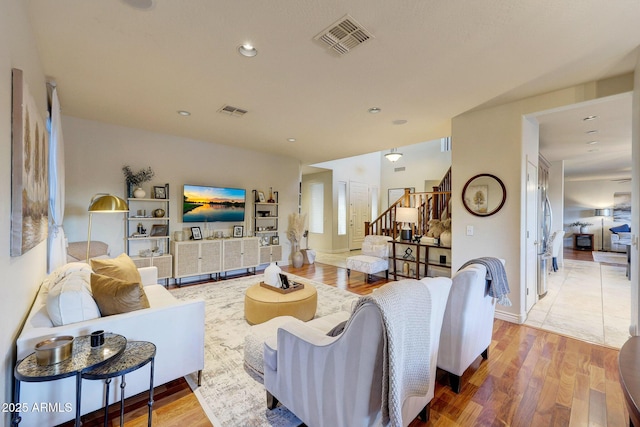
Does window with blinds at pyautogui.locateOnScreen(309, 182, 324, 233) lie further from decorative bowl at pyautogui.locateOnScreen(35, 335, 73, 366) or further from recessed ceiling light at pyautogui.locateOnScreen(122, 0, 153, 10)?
decorative bowl at pyautogui.locateOnScreen(35, 335, 73, 366)

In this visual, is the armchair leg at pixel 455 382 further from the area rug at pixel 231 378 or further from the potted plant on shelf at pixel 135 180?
the potted plant on shelf at pixel 135 180

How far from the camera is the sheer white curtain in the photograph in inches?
99.6

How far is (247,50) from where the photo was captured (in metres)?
2.23

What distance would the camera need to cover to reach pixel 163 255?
4.53 metres

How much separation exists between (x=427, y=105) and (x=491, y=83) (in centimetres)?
70

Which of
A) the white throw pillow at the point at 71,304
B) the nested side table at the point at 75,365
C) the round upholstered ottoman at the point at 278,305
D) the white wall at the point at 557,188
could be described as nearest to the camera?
the nested side table at the point at 75,365

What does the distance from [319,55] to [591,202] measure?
1189 centimetres

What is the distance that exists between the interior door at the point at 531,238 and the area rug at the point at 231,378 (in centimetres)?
243

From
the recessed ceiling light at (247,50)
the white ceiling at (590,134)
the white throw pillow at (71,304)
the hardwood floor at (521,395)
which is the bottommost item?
the hardwood floor at (521,395)

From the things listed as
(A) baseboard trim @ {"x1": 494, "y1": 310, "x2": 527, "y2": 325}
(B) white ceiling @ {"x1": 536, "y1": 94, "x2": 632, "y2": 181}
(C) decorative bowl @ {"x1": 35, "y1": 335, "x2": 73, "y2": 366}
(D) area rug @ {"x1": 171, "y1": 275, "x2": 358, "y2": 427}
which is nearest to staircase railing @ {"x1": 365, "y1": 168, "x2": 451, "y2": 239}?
(B) white ceiling @ {"x1": 536, "y1": 94, "x2": 632, "y2": 181}

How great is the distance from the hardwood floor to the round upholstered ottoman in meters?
0.91

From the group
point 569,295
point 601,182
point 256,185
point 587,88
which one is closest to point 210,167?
point 256,185

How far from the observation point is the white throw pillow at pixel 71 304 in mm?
1639

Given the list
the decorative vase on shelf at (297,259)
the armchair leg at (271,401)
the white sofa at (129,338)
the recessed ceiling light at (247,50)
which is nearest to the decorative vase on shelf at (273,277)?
the white sofa at (129,338)
